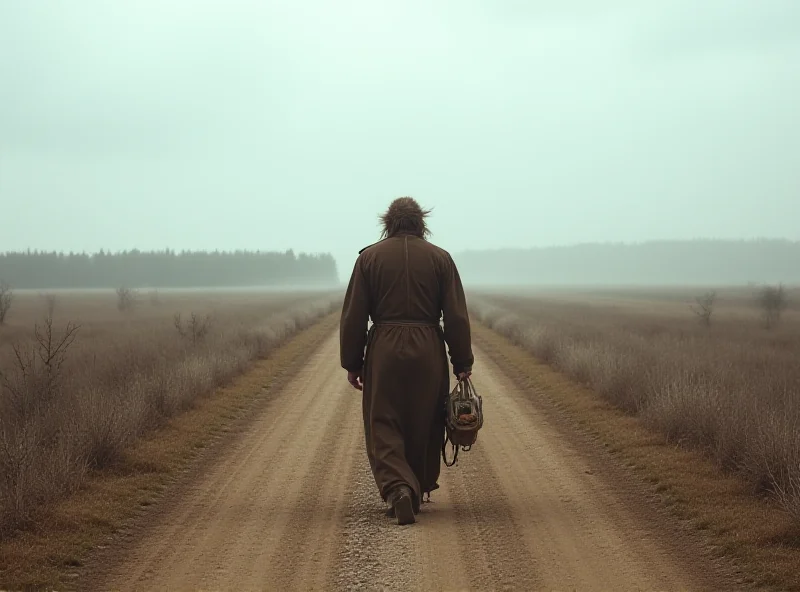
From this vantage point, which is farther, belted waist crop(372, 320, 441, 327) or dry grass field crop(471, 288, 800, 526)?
dry grass field crop(471, 288, 800, 526)

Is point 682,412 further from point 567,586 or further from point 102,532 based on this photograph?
point 102,532

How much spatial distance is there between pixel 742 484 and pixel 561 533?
234 cm

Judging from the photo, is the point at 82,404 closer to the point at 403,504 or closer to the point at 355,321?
the point at 355,321

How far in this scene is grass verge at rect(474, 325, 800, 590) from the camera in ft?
18.5

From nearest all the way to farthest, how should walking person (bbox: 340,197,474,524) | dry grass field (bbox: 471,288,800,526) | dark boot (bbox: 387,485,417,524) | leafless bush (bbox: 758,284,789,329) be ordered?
dark boot (bbox: 387,485,417,524), walking person (bbox: 340,197,474,524), dry grass field (bbox: 471,288,800,526), leafless bush (bbox: 758,284,789,329)

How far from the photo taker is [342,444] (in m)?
10.2

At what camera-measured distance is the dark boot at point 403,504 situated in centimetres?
648

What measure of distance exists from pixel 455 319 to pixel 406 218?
0.95m

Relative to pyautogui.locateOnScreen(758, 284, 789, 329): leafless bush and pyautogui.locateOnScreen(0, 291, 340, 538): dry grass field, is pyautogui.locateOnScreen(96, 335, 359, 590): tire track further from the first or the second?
pyautogui.locateOnScreen(758, 284, 789, 329): leafless bush

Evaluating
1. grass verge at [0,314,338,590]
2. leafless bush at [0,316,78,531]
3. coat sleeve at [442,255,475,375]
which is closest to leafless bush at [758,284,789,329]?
grass verge at [0,314,338,590]

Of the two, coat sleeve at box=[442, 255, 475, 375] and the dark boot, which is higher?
coat sleeve at box=[442, 255, 475, 375]

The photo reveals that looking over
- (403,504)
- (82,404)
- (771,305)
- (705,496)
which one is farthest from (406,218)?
(771,305)

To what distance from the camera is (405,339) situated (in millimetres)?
6895

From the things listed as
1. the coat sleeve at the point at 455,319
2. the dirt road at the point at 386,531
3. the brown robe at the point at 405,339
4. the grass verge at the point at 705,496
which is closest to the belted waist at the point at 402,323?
the brown robe at the point at 405,339
